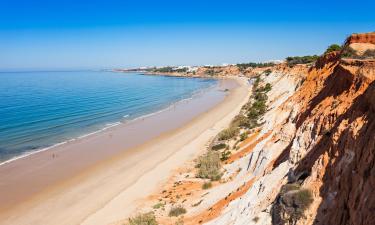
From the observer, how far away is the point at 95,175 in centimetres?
2625

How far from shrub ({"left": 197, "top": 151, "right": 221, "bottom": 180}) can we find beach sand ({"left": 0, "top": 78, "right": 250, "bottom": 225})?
269 cm

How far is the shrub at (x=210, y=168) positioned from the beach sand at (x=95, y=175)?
2687mm

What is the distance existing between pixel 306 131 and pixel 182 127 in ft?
104

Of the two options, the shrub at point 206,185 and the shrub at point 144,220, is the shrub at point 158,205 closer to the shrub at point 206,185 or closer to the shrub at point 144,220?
the shrub at point 144,220

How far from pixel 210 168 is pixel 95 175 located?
29.7 ft

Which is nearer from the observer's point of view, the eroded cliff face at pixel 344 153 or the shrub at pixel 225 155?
the eroded cliff face at pixel 344 153

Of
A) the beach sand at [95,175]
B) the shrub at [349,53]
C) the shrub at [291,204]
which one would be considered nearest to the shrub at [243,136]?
the beach sand at [95,175]

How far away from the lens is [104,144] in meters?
36.3

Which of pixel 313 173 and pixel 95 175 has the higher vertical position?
pixel 313 173

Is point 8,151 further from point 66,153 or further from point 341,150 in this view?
point 341,150

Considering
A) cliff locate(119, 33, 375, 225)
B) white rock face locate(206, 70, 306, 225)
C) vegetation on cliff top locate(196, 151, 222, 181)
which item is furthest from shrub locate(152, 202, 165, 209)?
white rock face locate(206, 70, 306, 225)

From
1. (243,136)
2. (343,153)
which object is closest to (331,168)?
(343,153)

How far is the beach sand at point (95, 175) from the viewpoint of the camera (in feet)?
64.5

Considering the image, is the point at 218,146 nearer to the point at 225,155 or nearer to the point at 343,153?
the point at 225,155
